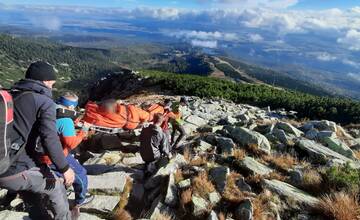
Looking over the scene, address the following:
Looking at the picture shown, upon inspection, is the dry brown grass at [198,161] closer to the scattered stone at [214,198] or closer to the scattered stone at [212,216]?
the scattered stone at [214,198]

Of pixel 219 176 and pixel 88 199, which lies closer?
pixel 88 199

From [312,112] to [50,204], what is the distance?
46.6m

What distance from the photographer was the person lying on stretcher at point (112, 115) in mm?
10961

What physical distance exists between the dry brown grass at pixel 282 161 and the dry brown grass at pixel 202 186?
111 inches

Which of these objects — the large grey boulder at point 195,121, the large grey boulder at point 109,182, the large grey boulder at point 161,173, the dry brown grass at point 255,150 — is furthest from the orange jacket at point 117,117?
the large grey boulder at point 195,121

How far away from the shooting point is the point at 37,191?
5527mm

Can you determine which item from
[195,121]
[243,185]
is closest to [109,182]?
[243,185]

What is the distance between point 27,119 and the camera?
4949 millimetres

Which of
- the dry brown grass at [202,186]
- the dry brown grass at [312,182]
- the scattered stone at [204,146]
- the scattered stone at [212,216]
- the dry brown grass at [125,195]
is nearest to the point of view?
the scattered stone at [212,216]

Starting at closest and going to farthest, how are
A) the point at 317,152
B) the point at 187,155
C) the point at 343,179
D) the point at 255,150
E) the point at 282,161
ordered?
the point at 343,179
the point at 282,161
the point at 187,155
the point at 317,152
the point at 255,150

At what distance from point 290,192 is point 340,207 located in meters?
1.31

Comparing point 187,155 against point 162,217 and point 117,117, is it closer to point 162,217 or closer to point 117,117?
point 117,117

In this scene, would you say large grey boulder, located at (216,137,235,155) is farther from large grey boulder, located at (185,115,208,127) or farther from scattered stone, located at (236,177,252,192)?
large grey boulder, located at (185,115,208,127)

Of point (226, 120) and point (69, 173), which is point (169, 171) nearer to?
point (69, 173)
